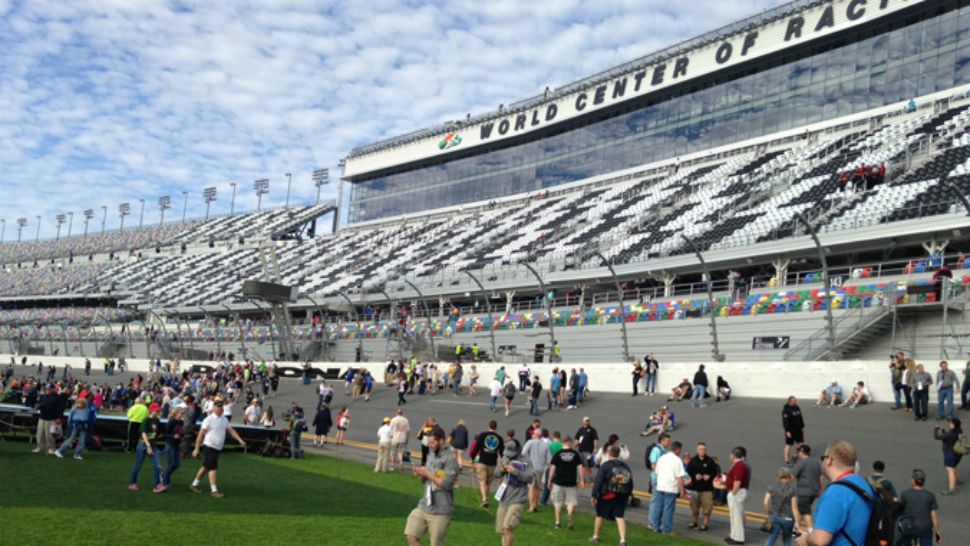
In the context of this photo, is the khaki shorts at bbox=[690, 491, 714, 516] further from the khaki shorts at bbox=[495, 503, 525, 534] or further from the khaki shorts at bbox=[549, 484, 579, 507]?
the khaki shorts at bbox=[495, 503, 525, 534]

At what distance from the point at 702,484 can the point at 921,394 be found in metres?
9.97

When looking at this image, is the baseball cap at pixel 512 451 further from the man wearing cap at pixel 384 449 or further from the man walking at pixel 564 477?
the man wearing cap at pixel 384 449

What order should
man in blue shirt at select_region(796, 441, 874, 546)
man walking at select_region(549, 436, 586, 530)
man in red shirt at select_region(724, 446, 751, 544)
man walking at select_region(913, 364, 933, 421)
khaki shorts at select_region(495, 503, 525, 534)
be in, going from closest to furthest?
man in blue shirt at select_region(796, 441, 874, 546) → khaki shorts at select_region(495, 503, 525, 534) → man in red shirt at select_region(724, 446, 751, 544) → man walking at select_region(549, 436, 586, 530) → man walking at select_region(913, 364, 933, 421)

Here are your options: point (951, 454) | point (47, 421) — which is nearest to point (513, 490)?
point (951, 454)

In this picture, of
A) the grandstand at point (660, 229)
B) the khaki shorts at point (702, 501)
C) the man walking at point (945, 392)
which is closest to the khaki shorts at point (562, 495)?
the khaki shorts at point (702, 501)

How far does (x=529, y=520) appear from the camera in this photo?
40.0 ft

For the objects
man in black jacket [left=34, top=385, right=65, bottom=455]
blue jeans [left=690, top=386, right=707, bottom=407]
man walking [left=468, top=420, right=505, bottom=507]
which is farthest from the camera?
blue jeans [left=690, top=386, right=707, bottom=407]

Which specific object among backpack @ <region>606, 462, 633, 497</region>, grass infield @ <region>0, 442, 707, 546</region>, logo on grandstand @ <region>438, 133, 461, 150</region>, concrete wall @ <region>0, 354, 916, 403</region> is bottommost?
grass infield @ <region>0, 442, 707, 546</region>

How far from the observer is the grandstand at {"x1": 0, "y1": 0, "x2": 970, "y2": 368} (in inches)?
1240

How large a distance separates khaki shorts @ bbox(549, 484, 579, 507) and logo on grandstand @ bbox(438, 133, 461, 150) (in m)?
68.4

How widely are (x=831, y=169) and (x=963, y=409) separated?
26.1 meters

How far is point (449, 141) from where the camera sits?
79.9 meters

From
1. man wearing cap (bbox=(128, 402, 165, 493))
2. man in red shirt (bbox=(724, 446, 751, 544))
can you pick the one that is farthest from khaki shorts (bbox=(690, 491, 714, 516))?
man wearing cap (bbox=(128, 402, 165, 493))

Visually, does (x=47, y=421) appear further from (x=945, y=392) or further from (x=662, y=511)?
(x=945, y=392)
